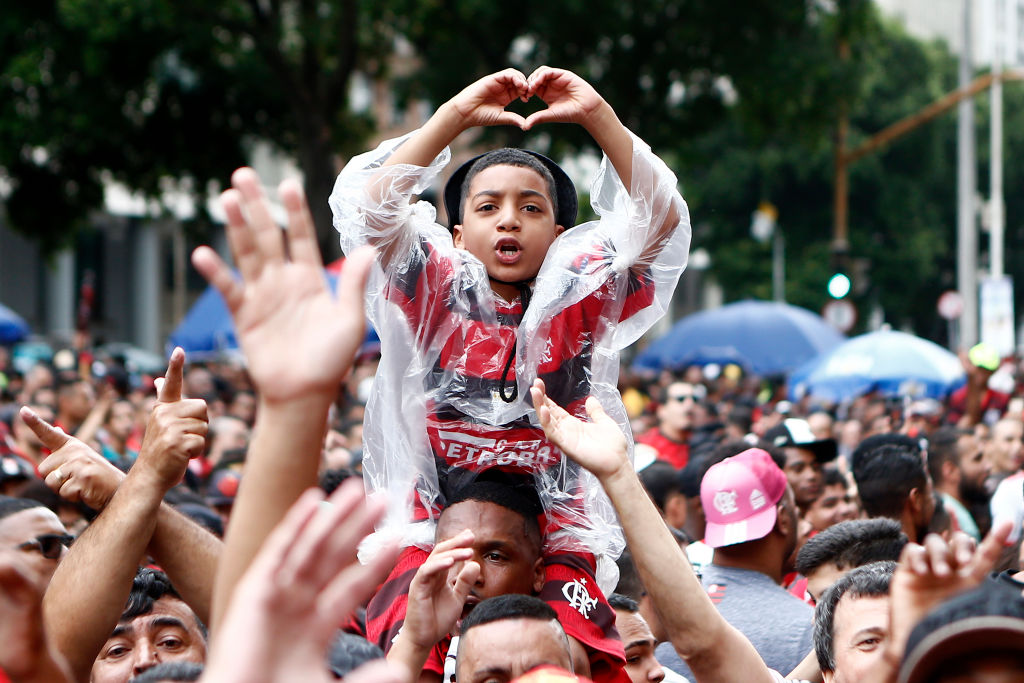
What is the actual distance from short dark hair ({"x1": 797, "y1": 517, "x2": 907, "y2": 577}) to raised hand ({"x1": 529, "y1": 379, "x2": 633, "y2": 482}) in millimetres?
1607

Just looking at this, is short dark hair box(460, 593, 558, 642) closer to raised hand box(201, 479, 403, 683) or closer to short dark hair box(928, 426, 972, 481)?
raised hand box(201, 479, 403, 683)

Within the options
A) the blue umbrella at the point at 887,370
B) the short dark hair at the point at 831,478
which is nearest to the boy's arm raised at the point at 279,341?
the short dark hair at the point at 831,478

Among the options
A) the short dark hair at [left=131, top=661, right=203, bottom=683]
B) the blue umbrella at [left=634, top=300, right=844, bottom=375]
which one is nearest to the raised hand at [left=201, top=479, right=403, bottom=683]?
the short dark hair at [left=131, top=661, right=203, bottom=683]

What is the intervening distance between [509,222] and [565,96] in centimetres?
37

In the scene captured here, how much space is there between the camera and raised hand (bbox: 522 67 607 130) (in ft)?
10.5

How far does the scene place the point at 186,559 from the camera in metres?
2.81

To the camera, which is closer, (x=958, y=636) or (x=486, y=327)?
(x=958, y=636)

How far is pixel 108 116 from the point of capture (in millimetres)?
16734

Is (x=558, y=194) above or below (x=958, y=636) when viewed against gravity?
above

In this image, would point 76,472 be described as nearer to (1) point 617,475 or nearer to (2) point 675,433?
(1) point 617,475

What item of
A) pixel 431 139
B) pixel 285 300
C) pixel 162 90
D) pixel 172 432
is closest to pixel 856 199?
pixel 162 90

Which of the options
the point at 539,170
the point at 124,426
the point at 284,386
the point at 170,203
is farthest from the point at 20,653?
the point at 170,203

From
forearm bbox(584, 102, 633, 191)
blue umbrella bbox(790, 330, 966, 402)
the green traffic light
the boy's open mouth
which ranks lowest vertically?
the boy's open mouth

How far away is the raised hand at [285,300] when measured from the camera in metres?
1.84
